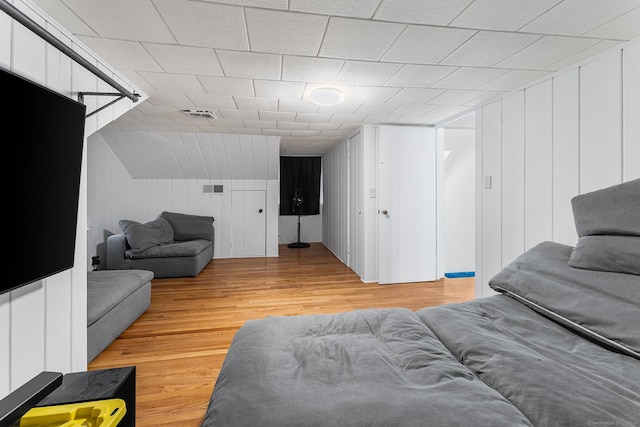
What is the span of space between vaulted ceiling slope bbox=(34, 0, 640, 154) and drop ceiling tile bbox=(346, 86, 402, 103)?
20 millimetres

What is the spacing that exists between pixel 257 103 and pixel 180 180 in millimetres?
3273

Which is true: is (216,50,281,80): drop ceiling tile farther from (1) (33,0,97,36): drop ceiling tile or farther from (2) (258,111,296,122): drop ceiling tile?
(2) (258,111,296,122): drop ceiling tile

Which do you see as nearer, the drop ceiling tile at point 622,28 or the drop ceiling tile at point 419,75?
the drop ceiling tile at point 622,28

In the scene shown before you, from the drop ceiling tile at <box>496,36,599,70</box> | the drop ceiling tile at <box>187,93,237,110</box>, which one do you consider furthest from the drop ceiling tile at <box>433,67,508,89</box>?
the drop ceiling tile at <box>187,93,237,110</box>

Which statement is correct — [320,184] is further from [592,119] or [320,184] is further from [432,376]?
[432,376]

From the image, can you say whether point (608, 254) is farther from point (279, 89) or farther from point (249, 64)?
point (279, 89)

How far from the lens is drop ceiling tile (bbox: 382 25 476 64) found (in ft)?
5.66

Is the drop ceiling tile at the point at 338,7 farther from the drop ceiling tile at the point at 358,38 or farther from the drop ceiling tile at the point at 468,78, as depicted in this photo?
the drop ceiling tile at the point at 468,78

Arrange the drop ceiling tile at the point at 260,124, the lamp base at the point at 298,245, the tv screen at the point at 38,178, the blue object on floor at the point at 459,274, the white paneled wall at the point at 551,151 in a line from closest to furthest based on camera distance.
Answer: the tv screen at the point at 38,178 < the white paneled wall at the point at 551,151 < the drop ceiling tile at the point at 260,124 < the blue object on floor at the point at 459,274 < the lamp base at the point at 298,245

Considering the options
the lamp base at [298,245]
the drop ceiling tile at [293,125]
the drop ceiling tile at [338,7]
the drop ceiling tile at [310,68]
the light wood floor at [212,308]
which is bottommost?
the light wood floor at [212,308]

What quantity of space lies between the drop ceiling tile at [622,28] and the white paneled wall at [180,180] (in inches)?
163

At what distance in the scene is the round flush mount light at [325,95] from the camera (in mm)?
2631

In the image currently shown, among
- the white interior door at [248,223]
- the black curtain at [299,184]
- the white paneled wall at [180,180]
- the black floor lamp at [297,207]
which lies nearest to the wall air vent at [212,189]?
the white paneled wall at [180,180]

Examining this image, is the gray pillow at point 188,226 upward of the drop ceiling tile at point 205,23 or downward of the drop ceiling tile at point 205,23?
downward
